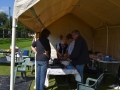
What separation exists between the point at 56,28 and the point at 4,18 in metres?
49.6

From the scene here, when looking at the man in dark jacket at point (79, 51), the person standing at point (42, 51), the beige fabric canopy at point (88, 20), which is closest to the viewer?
the person standing at point (42, 51)

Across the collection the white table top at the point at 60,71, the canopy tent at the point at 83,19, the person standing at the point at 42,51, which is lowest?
the white table top at the point at 60,71

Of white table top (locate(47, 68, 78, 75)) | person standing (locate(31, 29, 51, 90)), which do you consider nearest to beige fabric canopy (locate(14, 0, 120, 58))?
person standing (locate(31, 29, 51, 90))

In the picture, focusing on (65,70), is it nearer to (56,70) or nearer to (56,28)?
(56,70)

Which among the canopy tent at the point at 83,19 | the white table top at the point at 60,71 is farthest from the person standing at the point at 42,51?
the canopy tent at the point at 83,19

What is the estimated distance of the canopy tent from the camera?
413 cm

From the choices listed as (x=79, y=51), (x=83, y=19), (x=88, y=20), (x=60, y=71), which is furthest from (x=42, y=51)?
(x=83, y=19)

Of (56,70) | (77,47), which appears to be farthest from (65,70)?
(77,47)

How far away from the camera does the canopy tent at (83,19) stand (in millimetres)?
4129

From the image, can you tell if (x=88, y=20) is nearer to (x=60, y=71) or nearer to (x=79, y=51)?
(x=79, y=51)

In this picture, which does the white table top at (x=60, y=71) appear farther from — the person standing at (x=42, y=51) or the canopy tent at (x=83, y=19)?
the canopy tent at (x=83, y=19)

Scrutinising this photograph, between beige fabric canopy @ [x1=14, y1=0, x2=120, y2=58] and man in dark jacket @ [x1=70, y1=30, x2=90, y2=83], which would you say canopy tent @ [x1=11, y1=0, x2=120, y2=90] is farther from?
man in dark jacket @ [x1=70, y1=30, x2=90, y2=83]

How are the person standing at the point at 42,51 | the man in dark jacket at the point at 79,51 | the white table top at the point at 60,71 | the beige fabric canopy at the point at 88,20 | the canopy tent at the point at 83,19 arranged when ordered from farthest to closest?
the beige fabric canopy at the point at 88,20 < the white table top at the point at 60,71 < the man in dark jacket at the point at 79,51 < the person standing at the point at 42,51 < the canopy tent at the point at 83,19

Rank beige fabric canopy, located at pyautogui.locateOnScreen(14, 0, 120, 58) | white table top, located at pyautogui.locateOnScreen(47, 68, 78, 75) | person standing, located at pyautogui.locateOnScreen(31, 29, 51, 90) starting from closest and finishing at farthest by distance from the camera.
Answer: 1. person standing, located at pyautogui.locateOnScreen(31, 29, 51, 90)
2. white table top, located at pyautogui.locateOnScreen(47, 68, 78, 75)
3. beige fabric canopy, located at pyautogui.locateOnScreen(14, 0, 120, 58)
